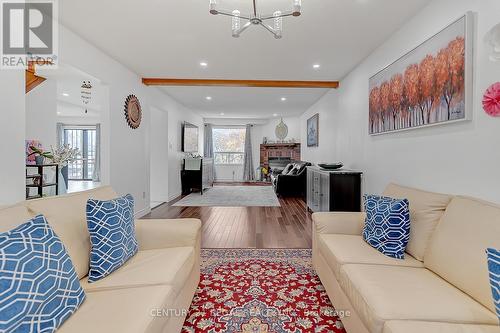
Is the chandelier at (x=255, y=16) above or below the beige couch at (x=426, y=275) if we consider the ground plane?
above

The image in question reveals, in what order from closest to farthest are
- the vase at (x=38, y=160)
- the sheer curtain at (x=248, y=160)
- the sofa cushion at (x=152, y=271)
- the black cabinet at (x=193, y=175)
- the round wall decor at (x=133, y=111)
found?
1. the sofa cushion at (x=152, y=271)
2. the vase at (x=38, y=160)
3. the round wall decor at (x=133, y=111)
4. the black cabinet at (x=193, y=175)
5. the sheer curtain at (x=248, y=160)

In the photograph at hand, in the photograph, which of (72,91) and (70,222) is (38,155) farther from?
(72,91)

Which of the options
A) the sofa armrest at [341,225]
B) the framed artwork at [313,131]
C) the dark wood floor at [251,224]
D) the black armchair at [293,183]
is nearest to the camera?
the sofa armrest at [341,225]

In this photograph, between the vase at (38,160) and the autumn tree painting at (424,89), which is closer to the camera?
the autumn tree painting at (424,89)

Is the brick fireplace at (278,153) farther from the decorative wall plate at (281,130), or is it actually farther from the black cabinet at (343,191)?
the black cabinet at (343,191)

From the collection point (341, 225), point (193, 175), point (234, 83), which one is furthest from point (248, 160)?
point (341, 225)

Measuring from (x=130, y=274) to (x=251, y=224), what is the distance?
276 cm

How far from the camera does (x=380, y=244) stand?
6.20 feet

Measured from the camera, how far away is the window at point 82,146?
9.91 m

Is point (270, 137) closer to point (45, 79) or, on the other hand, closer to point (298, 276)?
point (45, 79)

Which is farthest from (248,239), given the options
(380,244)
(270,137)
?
(270,137)

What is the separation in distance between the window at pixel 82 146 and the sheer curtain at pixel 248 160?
5.94 m

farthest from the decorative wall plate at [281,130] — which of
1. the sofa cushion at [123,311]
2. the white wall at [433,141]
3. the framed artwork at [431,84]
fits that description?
the sofa cushion at [123,311]

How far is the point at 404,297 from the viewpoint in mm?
1273
